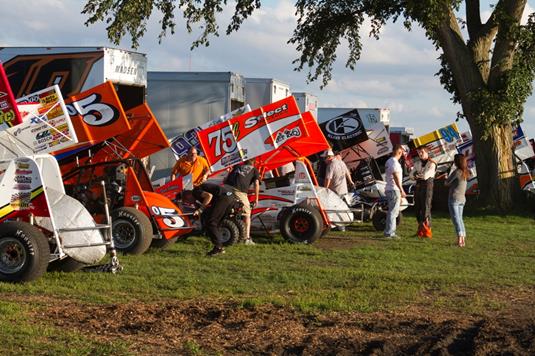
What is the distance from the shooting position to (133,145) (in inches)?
627

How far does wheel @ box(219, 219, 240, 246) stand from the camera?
50.1ft

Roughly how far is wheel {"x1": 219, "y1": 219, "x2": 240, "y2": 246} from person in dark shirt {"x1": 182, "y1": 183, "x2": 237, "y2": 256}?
0.91 metres

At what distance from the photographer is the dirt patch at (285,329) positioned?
25.2 ft

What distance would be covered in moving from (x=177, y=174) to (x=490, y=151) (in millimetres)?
10577

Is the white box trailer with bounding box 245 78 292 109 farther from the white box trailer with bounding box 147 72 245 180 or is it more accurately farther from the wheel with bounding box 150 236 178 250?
the wheel with bounding box 150 236 178 250

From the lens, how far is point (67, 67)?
58.3ft

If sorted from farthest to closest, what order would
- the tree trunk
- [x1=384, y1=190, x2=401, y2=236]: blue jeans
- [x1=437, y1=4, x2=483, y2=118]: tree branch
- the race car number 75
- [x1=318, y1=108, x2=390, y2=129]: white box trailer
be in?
1. [x1=318, y1=108, x2=390, y2=129]: white box trailer
2. the tree trunk
3. [x1=437, y1=4, x2=483, y2=118]: tree branch
4. [x1=384, y1=190, x2=401, y2=236]: blue jeans
5. the race car number 75

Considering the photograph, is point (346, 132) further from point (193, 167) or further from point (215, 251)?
point (215, 251)

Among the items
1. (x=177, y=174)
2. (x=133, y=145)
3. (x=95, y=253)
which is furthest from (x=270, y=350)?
(x=177, y=174)

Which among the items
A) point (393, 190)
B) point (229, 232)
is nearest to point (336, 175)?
point (393, 190)

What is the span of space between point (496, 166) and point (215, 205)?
42.2ft

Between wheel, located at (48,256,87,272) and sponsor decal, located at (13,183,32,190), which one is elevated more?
sponsor decal, located at (13,183,32,190)

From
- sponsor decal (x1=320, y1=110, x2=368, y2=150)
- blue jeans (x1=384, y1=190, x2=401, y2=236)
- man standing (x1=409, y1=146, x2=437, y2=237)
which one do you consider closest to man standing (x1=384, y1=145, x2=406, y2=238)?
blue jeans (x1=384, y1=190, x2=401, y2=236)

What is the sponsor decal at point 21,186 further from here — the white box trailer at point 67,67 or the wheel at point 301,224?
the white box trailer at point 67,67
